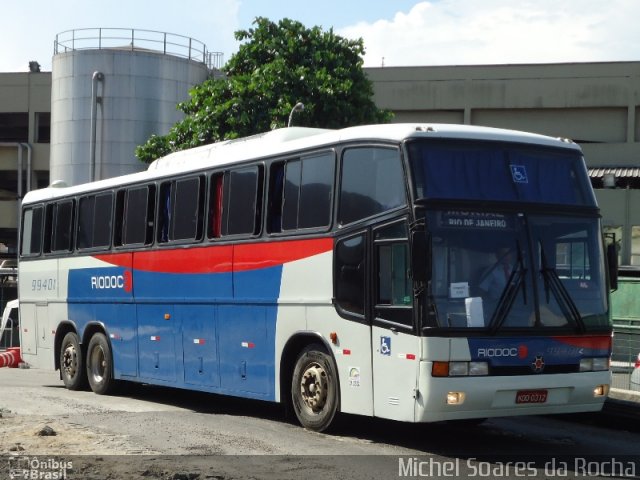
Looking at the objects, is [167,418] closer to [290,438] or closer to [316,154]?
[290,438]

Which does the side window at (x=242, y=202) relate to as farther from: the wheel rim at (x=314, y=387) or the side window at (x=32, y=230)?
the side window at (x=32, y=230)

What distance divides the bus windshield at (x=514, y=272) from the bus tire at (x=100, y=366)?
8.55 m

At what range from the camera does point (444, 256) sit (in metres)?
10.8

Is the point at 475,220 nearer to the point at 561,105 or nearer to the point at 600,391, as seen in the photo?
the point at 600,391

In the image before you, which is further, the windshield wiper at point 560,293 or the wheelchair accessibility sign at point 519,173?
the wheelchair accessibility sign at point 519,173

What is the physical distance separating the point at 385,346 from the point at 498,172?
2.19 meters

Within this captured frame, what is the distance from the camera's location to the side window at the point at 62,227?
1936 centimetres

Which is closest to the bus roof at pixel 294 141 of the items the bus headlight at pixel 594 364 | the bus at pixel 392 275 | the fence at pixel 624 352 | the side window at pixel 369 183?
the bus at pixel 392 275

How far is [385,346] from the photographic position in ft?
36.8

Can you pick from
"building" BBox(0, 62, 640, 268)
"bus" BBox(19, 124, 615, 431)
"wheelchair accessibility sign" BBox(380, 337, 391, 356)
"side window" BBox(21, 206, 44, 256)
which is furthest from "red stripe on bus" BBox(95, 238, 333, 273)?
"building" BBox(0, 62, 640, 268)

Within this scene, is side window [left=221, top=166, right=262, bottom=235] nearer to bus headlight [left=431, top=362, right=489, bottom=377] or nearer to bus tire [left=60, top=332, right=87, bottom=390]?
bus headlight [left=431, top=362, right=489, bottom=377]

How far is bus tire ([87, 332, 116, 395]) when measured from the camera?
701 inches

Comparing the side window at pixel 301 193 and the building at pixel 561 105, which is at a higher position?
the building at pixel 561 105

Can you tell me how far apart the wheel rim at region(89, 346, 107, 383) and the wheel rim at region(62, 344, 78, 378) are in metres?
0.54
